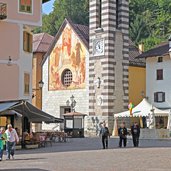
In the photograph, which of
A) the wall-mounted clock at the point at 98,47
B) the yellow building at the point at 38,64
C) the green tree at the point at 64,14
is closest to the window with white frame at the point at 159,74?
the wall-mounted clock at the point at 98,47

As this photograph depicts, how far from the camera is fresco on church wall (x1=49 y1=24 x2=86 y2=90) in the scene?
184ft

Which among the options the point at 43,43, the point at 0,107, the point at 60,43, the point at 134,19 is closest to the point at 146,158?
the point at 0,107

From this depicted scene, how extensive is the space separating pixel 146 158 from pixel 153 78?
3248cm

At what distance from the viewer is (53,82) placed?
59.8 metres

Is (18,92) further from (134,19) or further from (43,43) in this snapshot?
Result: (134,19)

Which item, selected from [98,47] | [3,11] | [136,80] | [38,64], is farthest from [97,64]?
[3,11]

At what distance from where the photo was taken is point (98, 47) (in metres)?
52.7

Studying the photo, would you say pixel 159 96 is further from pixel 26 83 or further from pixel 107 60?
pixel 26 83

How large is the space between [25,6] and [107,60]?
662 inches

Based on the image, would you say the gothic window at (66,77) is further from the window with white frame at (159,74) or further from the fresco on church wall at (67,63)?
the window with white frame at (159,74)

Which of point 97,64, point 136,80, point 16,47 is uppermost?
point 97,64

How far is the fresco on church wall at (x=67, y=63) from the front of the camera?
56.2 metres

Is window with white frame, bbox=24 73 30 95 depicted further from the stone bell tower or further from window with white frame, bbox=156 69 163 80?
window with white frame, bbox=156 69 163 80

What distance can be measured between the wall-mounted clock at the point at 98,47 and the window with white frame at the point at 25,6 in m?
16.7
